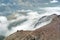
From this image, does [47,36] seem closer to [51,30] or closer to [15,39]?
[51,30]

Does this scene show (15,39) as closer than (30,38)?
No

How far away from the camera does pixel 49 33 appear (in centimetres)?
4266

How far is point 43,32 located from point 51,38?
361 centimetres

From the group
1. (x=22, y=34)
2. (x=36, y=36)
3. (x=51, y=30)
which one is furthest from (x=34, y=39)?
(x=22, y=34)

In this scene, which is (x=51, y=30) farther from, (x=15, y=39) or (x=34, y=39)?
(x=15, y=39)

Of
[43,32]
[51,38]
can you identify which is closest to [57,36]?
[51,38]

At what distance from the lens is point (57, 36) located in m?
40.7

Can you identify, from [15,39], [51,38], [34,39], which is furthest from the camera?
[15,39]

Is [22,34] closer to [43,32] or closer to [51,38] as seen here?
[43,32]

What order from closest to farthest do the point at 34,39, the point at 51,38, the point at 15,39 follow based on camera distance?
the point at 51,38 < the point at 34,39 < the point at 15,39

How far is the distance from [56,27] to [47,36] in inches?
141

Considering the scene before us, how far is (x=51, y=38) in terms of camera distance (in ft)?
133

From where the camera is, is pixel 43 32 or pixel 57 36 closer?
pixel 57 36

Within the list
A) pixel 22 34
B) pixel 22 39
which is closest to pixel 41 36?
pixel 22 39
